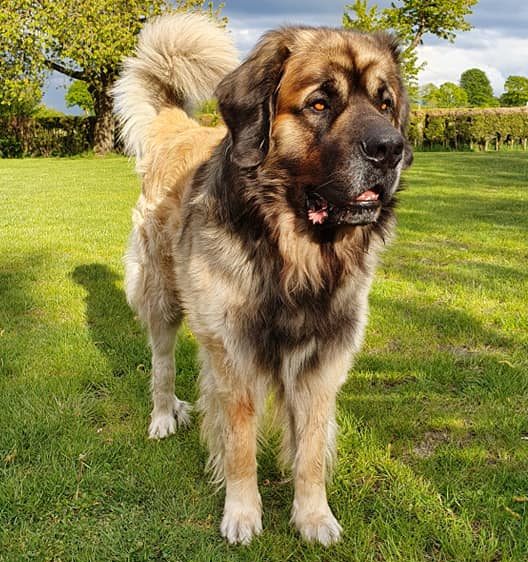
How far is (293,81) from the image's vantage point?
2250 mm

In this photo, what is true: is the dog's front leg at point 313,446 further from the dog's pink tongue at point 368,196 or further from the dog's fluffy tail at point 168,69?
the dog's fluffy tail at point 168,69

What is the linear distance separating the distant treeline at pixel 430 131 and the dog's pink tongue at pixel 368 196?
24952 mm

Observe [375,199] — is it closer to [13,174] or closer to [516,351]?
[516,351]

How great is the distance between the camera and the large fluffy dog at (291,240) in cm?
223

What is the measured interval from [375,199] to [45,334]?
126 inches

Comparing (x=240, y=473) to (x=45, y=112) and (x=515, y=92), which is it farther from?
(x=515, y=92)

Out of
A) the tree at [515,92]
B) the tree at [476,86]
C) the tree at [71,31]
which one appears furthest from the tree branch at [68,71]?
the tree at [476,86]

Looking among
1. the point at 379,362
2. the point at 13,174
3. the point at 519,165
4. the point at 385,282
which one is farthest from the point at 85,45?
the point at 379,362

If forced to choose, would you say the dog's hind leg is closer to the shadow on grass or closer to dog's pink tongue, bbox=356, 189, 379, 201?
the shadow on grass

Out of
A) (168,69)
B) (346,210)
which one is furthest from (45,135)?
(346,210)

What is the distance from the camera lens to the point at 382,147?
6.90 feet

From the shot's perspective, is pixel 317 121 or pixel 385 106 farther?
pixel 385 106

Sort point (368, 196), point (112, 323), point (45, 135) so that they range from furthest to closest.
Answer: point (45, 135), point (112, 323), point (368, 196)

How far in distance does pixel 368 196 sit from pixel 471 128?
2673cm
